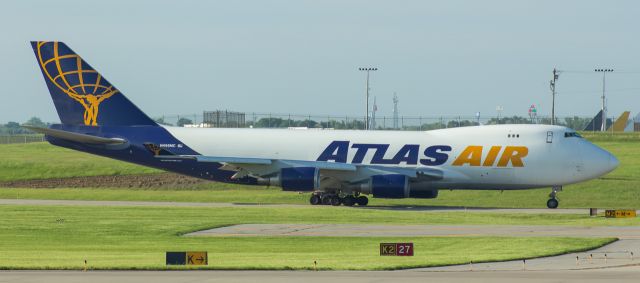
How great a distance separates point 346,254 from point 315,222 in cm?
1270

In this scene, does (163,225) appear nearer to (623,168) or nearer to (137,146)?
(137,146)

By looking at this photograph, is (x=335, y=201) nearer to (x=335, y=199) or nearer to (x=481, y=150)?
(x=335, y=199)

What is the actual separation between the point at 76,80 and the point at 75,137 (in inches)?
149

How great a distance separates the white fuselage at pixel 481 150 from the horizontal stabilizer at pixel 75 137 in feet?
16.2

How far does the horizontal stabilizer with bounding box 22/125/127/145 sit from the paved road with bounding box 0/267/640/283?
104ft

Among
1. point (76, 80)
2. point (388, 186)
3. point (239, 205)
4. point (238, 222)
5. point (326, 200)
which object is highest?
point (76, 80)

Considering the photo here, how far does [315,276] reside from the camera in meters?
27.5

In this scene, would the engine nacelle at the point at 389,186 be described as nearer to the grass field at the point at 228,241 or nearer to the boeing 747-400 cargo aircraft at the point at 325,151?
the boeing 747-400 cargo aircraft at the point at 325,151

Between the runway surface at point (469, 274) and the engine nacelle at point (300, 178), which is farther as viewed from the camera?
the engine nacelle at point (300, 178)

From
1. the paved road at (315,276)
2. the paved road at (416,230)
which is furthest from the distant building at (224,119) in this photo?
the paved road at (315,276)

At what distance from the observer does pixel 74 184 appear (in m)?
72.1

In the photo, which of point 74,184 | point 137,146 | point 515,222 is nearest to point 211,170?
point 137,146

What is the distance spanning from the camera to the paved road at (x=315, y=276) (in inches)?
1046

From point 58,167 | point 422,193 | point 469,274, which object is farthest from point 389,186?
point 58,167
